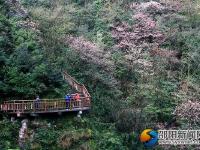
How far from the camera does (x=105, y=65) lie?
92.7 ft

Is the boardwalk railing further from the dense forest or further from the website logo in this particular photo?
the website logo

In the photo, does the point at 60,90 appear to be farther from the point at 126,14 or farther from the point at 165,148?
the point at 126,14

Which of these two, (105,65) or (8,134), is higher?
(105,65)

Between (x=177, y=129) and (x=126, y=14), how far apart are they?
1392 cm

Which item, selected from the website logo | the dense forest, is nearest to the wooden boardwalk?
the dense forest

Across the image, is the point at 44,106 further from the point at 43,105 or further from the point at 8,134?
the point at 8,134

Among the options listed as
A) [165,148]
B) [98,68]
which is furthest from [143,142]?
[98,68]

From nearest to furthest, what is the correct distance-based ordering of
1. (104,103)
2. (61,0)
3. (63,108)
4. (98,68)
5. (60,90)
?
(63,108) → (60,90) → (104,103) → (98,68) → (61,0)

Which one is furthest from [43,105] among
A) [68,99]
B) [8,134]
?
[8,134]

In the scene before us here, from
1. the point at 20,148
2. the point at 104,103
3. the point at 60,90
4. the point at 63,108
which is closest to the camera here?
the point at 20,148

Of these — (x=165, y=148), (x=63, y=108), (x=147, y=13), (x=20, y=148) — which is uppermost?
(x=147, y=13)

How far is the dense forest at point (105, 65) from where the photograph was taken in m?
21.8

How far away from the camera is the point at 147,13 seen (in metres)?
35.3

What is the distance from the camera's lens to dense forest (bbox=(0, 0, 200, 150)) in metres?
21.8
